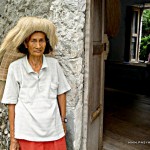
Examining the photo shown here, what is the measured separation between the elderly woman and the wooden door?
1.72 feet

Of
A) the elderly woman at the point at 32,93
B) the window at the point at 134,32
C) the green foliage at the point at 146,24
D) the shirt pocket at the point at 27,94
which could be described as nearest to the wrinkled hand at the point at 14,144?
the elderly woman at the point at 32,93

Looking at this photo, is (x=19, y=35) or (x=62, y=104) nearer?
(x=19, y=35)

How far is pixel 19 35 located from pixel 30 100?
0.44 m

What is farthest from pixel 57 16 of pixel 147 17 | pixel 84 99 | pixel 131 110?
pixel 147 17

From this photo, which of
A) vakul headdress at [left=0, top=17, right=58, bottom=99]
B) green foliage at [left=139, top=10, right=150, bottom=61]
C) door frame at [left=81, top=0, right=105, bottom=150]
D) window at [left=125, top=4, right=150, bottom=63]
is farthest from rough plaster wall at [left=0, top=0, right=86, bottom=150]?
green foliage at [left=139, top=10, right=150, bottom=61]

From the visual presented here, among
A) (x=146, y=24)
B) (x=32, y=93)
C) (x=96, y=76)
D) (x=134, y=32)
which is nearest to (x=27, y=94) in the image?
(x=32, y=93)

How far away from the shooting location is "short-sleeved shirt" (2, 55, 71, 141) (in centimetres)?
151

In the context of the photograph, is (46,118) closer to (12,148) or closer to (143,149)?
(12,148)

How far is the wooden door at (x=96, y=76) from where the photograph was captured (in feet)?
6.57

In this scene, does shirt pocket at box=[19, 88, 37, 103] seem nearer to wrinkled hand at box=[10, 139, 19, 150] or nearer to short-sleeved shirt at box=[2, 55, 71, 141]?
short-sleeved shirt at box=[2, 55, 71, 141]

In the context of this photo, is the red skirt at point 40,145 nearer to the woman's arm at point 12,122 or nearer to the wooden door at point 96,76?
the woman's arm at point 12,122

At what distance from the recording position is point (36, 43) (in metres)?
1.49

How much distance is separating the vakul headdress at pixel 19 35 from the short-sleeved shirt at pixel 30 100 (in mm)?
123

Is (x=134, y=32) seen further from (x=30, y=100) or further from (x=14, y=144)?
(x=14, y=144)
